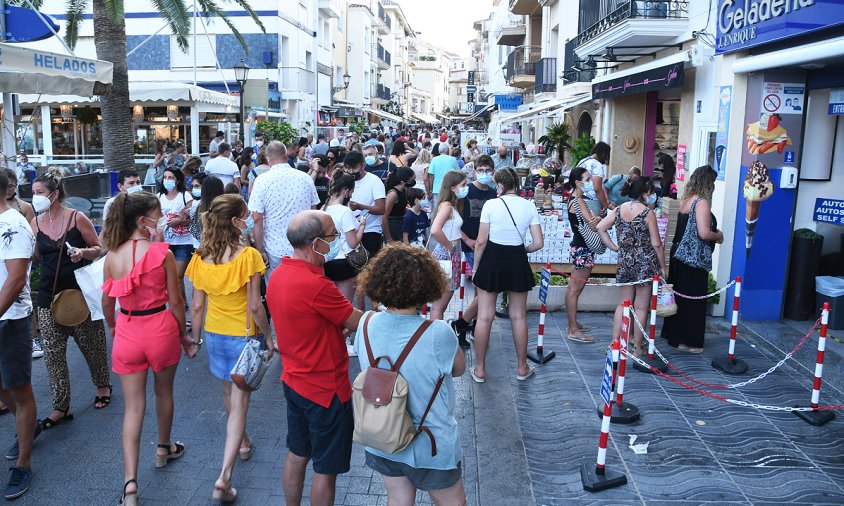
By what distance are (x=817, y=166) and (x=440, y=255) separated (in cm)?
441

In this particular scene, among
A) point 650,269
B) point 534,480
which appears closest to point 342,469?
point 534,480

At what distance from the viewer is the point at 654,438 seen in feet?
17.3

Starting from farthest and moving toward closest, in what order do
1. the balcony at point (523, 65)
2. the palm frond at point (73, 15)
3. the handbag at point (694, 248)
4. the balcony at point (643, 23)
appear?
the balcony at point (523, 65)
the palm frond at point (73, 15)
the balcony at point (643, 23)
the handbag at point (694, 248)

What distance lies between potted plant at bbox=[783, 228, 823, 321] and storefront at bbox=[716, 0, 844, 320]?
0.9 inches

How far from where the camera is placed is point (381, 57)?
66.4 metres

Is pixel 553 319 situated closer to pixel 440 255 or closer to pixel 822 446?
pixel 440 255

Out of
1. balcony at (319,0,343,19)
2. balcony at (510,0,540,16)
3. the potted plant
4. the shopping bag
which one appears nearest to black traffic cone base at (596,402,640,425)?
the potted plant

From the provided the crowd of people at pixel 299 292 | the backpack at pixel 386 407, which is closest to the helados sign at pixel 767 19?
the crowd of people at pixel 299 292

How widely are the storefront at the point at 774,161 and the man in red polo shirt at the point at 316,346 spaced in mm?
5850

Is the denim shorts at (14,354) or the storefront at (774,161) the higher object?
the storefront at (774,161)

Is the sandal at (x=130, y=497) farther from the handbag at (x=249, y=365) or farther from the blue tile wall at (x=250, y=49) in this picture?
the blue tile wall at (x=250, y=49)

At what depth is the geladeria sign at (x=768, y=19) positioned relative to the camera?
649 centimetres

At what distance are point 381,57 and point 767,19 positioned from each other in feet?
202

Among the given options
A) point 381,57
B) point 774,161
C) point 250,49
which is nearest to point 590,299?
point 774,161
